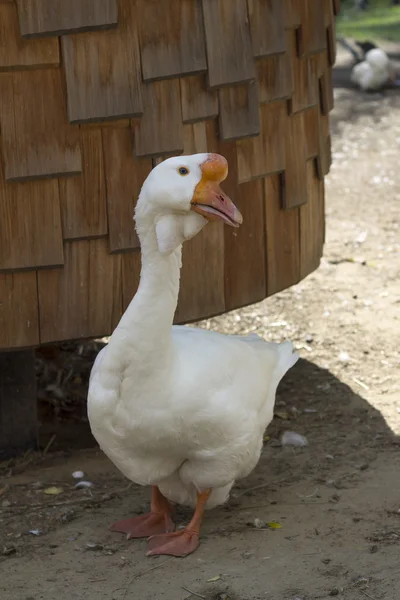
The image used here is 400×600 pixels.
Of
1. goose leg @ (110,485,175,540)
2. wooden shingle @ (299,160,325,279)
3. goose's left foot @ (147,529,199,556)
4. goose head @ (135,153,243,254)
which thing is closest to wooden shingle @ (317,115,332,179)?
wooden shingle @ (299,160,325,279)

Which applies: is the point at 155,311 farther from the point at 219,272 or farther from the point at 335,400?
the point at 335,400

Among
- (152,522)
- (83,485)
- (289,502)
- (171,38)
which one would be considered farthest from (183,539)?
(171,38)

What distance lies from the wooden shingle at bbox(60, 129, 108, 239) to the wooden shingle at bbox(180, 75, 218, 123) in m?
0.34

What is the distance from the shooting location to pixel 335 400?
184 inches

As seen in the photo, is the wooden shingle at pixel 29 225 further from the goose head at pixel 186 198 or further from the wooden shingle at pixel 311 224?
the wooden shingle at pixel 311 224

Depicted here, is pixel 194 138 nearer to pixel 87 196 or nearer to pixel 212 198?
pixel 87 196

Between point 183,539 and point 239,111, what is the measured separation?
1.58 metres

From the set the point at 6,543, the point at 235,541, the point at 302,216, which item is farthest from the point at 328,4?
the point at 6,543

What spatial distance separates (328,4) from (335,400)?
1813 mm

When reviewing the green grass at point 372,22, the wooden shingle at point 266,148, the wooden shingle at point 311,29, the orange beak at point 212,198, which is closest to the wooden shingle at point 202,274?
the wooden shingle at point 266,148

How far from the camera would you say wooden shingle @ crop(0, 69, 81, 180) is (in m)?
3.38

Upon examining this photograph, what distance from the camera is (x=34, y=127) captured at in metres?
3.41

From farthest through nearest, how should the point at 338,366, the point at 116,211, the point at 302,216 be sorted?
the point at 338,366 → the point at 302,216 → the point at 116,211

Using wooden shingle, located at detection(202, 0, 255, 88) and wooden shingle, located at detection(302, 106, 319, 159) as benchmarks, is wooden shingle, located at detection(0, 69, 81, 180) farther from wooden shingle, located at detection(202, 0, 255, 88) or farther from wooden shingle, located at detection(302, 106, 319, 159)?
wooden shingle, located at detection(302, 106, 319, 159)
